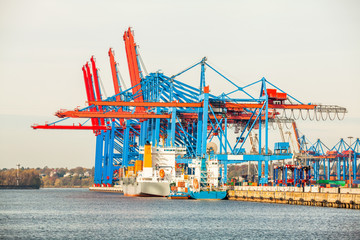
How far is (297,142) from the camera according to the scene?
177375 mm

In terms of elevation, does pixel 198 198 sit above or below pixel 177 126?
below

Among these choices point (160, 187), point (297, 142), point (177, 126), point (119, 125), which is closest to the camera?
point (160, 187)

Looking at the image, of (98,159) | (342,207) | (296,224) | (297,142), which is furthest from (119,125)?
(296,224)

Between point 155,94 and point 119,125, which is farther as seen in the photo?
point 119,125

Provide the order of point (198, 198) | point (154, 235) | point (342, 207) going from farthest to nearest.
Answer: point (198, 198), point (342, 207), point (154, 235)

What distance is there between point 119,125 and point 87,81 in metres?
19.3

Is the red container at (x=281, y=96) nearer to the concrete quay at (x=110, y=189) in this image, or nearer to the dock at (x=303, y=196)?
the dock at (x=303, y=196)

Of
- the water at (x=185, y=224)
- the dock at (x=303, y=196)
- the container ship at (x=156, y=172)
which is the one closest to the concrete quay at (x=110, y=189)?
the container ship at (x=156, y=172)

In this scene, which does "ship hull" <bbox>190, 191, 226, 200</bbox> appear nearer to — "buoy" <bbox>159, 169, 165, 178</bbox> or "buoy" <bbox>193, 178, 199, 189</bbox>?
"buoy" <bbox>193, 178, 199, 189</bbox>

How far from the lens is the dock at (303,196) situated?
63.9 meters

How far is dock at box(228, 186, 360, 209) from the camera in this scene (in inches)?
2516

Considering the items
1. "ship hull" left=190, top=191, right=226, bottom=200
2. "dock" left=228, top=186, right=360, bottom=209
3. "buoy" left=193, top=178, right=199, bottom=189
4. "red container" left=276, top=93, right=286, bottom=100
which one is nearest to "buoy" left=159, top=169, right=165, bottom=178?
"dock" left=228, top=186, right=360, bottom=209

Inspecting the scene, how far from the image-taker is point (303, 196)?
7325 cm

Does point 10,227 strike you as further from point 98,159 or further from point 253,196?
point 98,159
